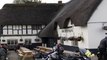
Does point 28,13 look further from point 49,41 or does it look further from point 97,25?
point 97,25

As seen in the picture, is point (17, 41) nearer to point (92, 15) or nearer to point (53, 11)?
point (53, 11)

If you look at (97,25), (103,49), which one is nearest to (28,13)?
(97,25)

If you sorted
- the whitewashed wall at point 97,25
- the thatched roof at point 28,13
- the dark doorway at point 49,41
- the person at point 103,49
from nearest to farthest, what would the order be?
the person at point 103,49 < the whitewashed wall at point 97,25 < the dark doorway at point 49,41 < the thatched roof at point 28,13

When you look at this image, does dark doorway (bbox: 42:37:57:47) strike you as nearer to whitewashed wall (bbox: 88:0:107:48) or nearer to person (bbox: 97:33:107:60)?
whitewashed wall (bbox: 88:0:107:48)

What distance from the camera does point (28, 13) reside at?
69.2 metres

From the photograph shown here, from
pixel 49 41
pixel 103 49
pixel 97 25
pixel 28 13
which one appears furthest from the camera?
pixel 28 13

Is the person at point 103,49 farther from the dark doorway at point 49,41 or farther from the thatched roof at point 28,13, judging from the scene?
the thatched roof at point 28,13

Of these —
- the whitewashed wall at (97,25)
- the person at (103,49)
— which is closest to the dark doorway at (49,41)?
the whitewashed wall at (97,25)

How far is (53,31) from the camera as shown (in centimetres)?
5297

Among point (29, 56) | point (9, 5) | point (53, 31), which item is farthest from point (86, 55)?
point (9, 5)

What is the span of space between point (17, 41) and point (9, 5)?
804 cm

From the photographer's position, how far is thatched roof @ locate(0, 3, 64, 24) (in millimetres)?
67062

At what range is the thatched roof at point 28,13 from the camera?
67062 mm

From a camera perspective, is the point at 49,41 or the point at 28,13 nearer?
the point at 49,41
